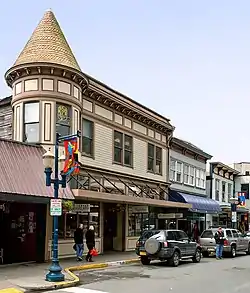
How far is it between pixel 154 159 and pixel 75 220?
9374 millimetres

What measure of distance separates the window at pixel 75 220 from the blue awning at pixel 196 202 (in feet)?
30.1

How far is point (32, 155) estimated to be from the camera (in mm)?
19578

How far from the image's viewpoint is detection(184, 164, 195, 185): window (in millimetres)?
36875

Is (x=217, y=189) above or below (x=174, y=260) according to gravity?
above

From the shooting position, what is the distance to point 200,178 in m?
40.5

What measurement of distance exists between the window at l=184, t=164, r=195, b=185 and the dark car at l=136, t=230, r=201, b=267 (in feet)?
46.2

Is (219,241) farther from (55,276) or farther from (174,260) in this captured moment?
(55,276)

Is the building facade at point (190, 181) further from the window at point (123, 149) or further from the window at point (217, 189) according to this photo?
the window at point (123, 149)

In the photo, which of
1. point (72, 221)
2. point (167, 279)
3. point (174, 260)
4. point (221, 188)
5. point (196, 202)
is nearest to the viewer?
point (167, 279)

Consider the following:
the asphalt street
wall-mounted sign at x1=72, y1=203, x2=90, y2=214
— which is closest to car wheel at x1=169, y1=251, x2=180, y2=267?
the asphalt street

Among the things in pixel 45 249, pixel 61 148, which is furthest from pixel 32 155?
pixel 45 249

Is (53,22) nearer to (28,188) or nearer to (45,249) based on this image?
(28,188)

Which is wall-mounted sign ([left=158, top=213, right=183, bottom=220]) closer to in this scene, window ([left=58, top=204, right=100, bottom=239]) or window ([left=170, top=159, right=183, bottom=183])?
window ([left=170, top=159, right=183, bottom=183])

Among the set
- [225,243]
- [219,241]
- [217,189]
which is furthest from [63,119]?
[217,189]
